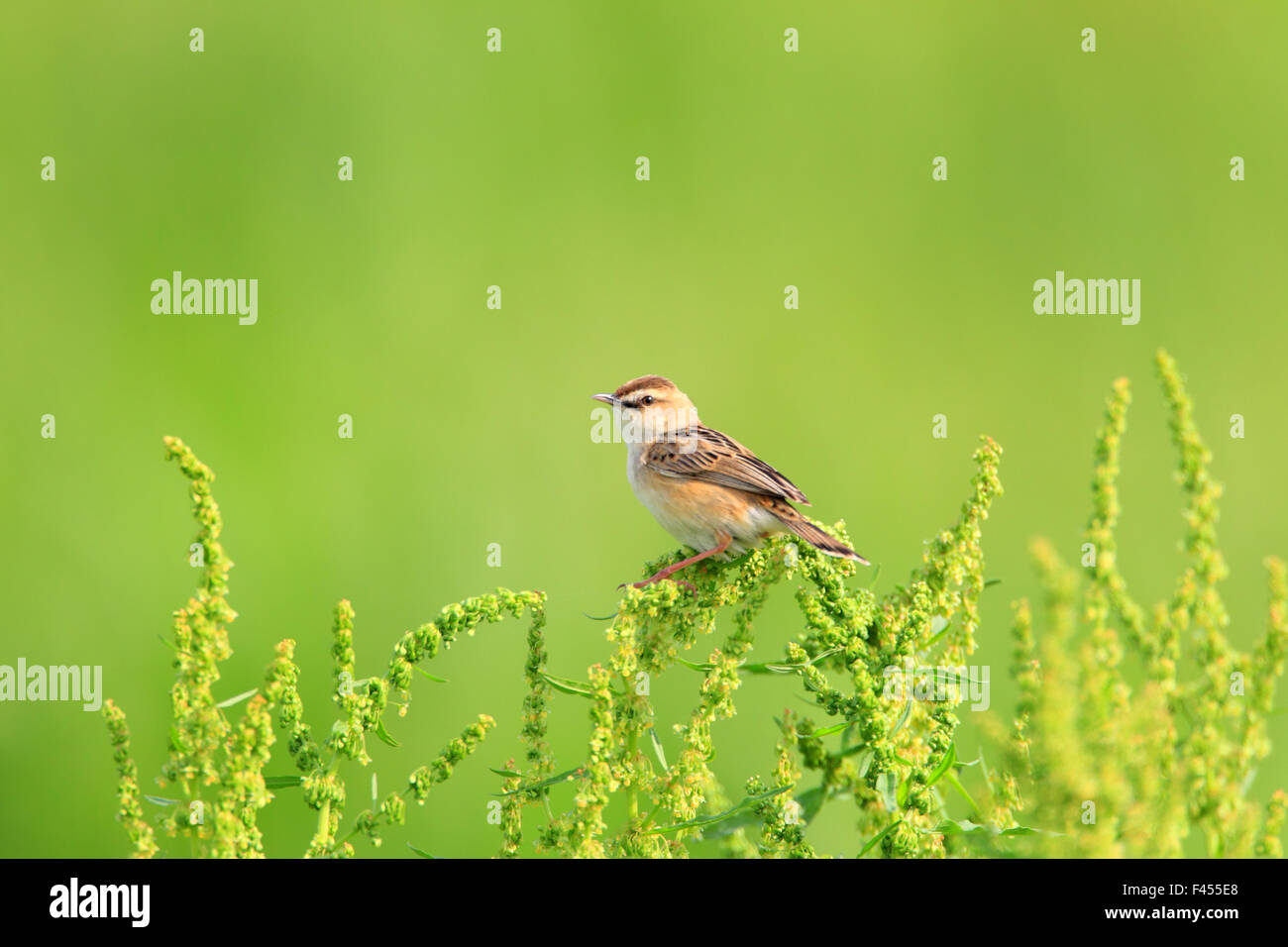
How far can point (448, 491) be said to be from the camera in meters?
7.82

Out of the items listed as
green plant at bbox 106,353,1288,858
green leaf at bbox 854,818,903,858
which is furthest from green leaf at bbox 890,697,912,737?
green leaf at bbox 854,818,903,858

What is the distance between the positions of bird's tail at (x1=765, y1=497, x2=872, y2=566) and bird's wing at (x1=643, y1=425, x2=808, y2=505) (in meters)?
0.05

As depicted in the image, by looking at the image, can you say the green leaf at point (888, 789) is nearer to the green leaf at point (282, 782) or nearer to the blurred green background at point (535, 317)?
the green leaf at point (282, 782)

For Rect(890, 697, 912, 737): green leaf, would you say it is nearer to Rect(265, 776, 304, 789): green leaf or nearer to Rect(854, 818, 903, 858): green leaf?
Rect(854, 818, 903, 858): green leaf

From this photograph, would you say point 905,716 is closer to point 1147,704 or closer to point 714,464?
point 1147,704

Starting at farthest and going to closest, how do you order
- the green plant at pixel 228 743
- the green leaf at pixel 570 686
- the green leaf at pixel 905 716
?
the green leaf at pixel 905 716 → the green leaf at pixel 570 686 → the green plant at pixel 228 743

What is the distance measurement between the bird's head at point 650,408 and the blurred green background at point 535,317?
150 cm

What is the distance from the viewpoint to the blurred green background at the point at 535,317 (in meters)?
→ 7.10

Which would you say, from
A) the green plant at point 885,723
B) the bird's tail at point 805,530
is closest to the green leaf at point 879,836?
the green plant at point 885,723

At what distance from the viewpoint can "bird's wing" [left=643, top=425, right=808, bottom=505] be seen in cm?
502

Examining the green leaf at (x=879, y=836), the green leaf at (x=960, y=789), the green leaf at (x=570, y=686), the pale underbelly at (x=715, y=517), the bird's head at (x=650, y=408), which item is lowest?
the green leaf at (x=879, y=836)

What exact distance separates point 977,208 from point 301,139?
5321 mm

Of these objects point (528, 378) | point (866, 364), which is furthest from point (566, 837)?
point (866, 364)

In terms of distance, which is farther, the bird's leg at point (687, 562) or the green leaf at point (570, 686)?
the bird's leg at point (687, 562)
